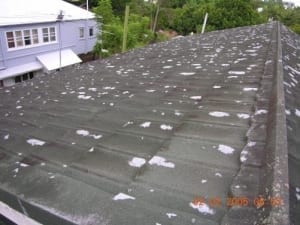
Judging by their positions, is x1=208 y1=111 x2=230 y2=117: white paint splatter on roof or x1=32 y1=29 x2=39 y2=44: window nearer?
x1=208 y1=111 x2=230 y2=117: white paint splatter on roof

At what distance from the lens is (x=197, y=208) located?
117 centimetres

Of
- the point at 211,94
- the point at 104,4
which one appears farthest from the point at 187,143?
the point at 104,4

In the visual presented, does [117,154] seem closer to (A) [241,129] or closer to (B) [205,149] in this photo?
(B) [205,149]

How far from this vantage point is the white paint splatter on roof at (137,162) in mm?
1566

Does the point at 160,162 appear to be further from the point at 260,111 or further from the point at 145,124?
the point at 260,111

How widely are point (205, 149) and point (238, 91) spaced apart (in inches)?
49.2

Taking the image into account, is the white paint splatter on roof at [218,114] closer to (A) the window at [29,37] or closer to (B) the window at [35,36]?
(A) the window at [29,37]

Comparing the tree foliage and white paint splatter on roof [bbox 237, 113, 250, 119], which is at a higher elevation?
white paint splatter on roof [bbox 237, 113, 250, 119]

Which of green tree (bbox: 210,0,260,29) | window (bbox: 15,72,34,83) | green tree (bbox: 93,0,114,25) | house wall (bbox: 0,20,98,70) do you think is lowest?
window (bbox: 15,72,34,83)

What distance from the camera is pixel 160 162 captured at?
1.55m

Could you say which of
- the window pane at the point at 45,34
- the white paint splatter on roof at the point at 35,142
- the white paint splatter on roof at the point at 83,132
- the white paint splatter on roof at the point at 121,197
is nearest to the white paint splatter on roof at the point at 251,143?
the white paint splatter on roof at the point at 121,197

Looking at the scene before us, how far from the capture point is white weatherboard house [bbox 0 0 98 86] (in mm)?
15820

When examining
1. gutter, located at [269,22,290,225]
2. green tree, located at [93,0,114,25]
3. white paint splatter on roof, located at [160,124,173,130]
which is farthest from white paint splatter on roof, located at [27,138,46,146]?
A: green tree, located at [93,0,114,25]

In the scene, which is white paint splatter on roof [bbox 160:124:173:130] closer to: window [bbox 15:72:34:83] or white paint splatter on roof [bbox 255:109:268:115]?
white paint splatter on roof [bbox 255:109:268:115]
